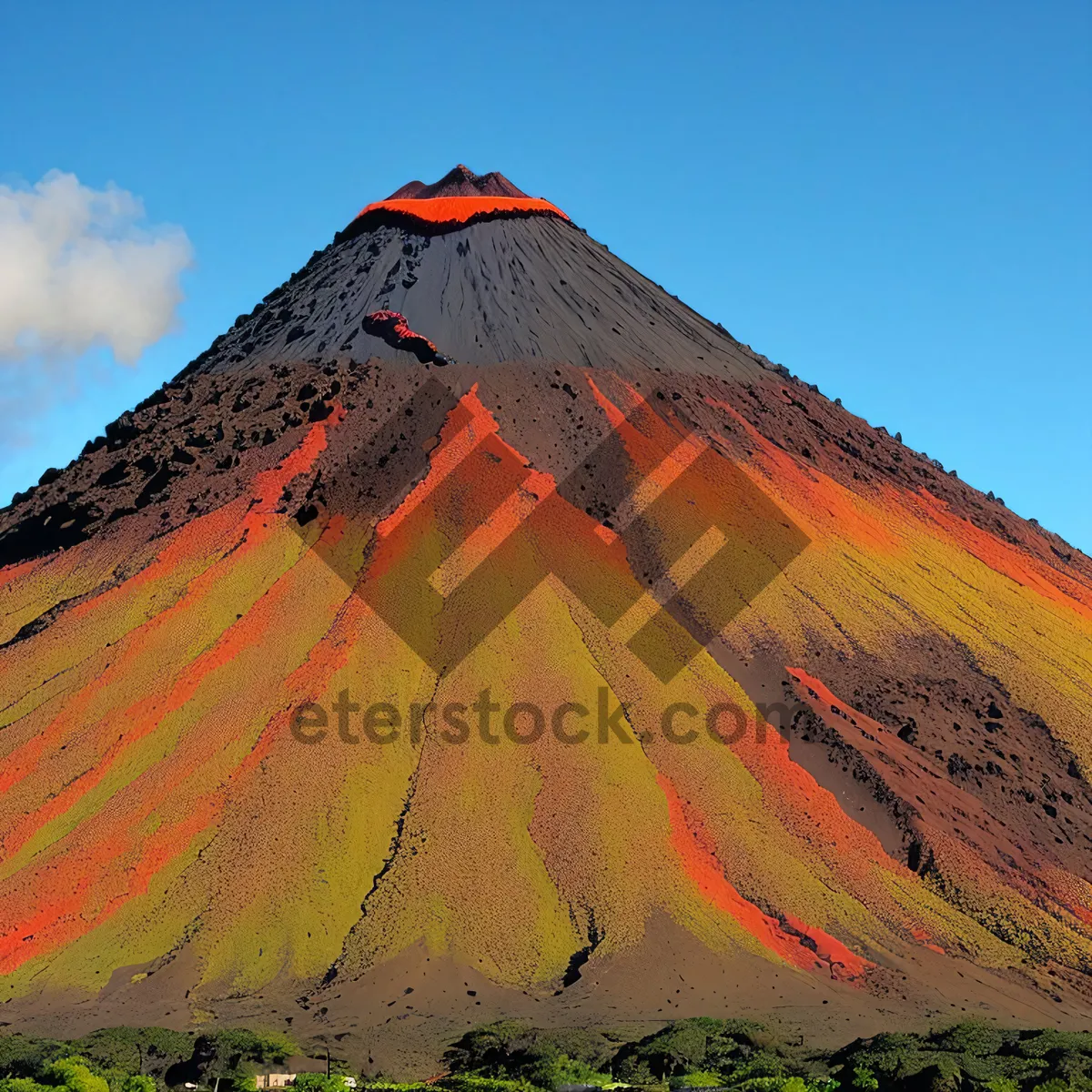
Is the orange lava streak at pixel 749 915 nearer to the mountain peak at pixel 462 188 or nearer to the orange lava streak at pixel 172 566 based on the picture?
the orange lava streak at pixel 172 566

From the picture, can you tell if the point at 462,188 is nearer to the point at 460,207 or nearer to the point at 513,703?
the point at 460,207

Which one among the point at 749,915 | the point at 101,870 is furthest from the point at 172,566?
the point at 749,915

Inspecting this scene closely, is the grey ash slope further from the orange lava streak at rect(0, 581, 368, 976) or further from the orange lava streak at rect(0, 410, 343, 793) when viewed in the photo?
the orange lava streak at rect(0, 581, 368, 976)

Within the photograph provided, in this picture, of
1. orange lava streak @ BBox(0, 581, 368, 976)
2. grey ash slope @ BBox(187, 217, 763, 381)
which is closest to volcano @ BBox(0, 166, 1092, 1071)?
orange lava streak @ BBox(0, 581, 368, 976)

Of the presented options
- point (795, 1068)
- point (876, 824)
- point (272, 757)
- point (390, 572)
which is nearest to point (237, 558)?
point (390, 572)

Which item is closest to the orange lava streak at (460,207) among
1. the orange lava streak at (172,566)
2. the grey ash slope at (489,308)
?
the grey ash slope at (489,308)
